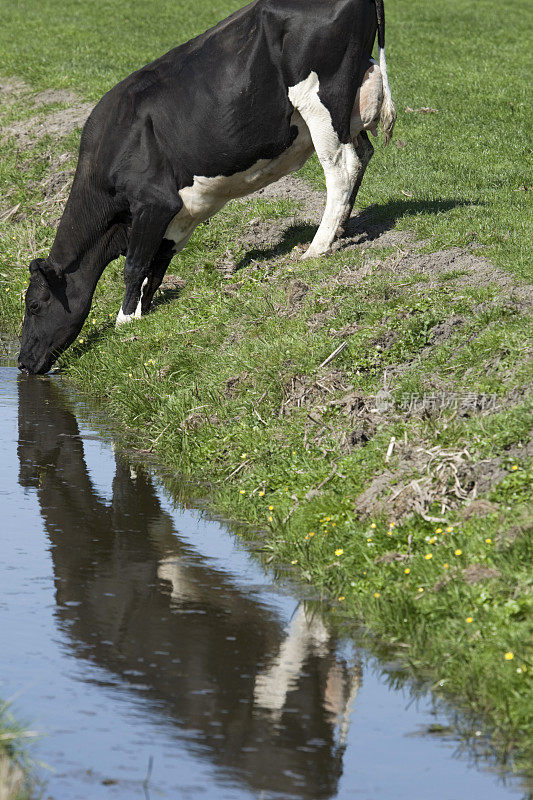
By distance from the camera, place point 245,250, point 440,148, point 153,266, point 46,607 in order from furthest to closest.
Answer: point 440,148
point 245,250
point 153,266
point 46,607

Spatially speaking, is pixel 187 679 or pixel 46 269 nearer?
pixel 187 679

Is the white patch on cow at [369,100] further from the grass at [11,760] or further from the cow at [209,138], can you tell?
the grass at [11,760]

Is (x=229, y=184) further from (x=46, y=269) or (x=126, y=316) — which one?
(x=46, y=269)

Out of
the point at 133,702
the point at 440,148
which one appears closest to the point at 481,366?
the point at 133,702

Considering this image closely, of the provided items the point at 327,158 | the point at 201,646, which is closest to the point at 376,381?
the point at 201,646

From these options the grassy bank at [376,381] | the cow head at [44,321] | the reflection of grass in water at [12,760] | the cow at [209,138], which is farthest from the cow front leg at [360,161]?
the reflection of grass in water at [12,760]

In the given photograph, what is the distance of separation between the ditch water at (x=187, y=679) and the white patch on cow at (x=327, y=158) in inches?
174

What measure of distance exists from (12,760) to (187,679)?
105 cm

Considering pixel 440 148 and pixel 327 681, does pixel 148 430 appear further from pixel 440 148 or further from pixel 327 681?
pixel 440 148

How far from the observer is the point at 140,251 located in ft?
35.7

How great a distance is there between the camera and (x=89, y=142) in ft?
35.9

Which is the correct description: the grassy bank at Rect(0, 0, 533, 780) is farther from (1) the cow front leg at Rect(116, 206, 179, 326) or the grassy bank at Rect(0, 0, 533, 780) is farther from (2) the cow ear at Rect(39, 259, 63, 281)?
(2) the cow ear at Rect(39, 259, 63, 281)

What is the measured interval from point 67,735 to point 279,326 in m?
5.44

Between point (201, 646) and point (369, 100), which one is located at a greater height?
point (369, 100)
